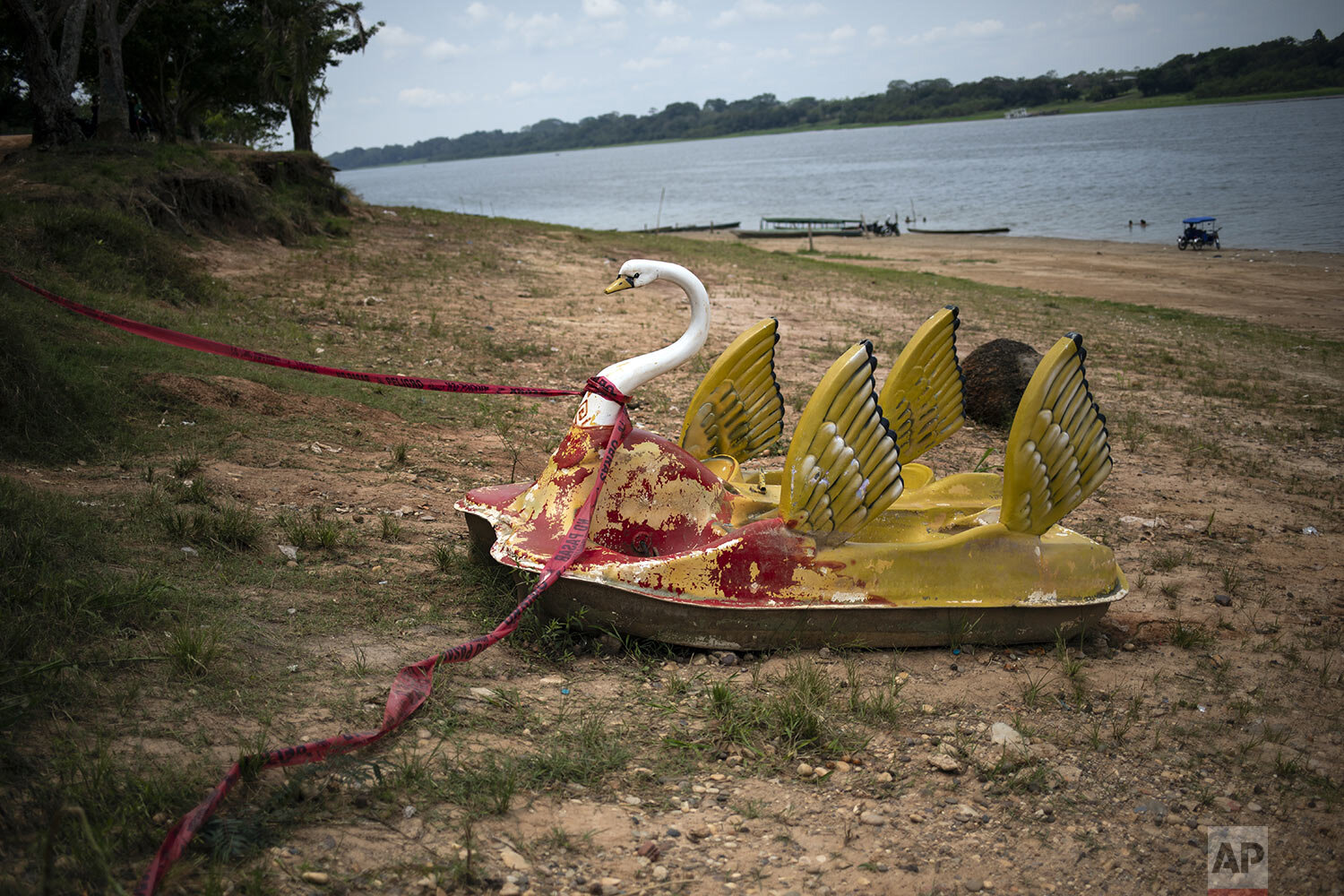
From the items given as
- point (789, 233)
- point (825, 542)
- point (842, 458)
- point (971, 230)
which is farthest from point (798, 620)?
point (971, 230)

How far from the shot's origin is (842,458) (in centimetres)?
389

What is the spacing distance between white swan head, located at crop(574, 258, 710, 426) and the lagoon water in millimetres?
20644

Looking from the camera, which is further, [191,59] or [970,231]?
[970,231]

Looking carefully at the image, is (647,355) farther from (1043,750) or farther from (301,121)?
(301,121)

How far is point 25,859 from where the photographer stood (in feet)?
7.40

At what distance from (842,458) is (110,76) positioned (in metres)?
17.2

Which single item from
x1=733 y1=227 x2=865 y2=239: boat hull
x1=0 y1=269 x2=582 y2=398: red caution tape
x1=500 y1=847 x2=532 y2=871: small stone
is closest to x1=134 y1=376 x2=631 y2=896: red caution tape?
x1=0 y1=269 x2=582 y2=398: red caution tape

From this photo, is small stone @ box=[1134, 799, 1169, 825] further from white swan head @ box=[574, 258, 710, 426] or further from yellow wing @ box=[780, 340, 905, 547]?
white swan head @ box=[574, 258, 710, 426]

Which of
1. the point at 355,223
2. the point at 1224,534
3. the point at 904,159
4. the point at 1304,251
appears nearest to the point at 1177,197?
the point at 1304,251

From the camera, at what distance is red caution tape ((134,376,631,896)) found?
2.33 meters

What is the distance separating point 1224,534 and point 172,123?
2696 centimetres

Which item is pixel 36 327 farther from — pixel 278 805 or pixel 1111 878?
pixel 1111 878

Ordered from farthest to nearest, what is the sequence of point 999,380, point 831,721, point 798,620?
point 999,380
point 798,620
point 831,721

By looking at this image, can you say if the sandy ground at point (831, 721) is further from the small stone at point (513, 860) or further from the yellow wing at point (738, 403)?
the yellow wing at point (738, 403)
